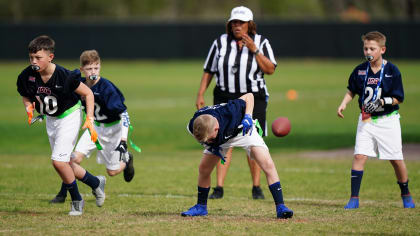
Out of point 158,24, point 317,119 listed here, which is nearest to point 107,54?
point 158,24

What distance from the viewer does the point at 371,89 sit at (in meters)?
7.88

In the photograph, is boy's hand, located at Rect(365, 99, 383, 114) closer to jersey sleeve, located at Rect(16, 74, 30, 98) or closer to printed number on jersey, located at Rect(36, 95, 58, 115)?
printed number on jersey, located at Rect(36, 95, 58, 115)

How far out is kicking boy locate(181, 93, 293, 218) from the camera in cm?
666

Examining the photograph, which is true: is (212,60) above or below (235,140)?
above

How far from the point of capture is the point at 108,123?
27.7 ft

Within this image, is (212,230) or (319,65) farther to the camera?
(319,65)

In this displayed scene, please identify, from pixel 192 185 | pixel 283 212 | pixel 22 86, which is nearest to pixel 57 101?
pixel 22 86

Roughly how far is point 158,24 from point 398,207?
107 ft

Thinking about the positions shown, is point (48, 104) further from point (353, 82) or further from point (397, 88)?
point (397, 88)

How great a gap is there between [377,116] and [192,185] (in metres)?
2.88

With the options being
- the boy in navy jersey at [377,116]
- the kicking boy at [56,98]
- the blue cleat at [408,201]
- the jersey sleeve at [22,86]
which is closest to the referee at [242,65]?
the boy in navy jersey at [377,116]

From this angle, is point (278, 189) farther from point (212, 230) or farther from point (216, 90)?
point (216, 90)

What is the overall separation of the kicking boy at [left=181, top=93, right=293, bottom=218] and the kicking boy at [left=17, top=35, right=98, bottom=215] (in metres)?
1.17

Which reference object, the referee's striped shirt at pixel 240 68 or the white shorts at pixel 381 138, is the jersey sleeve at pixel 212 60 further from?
the white shorts at pixel 381 138
